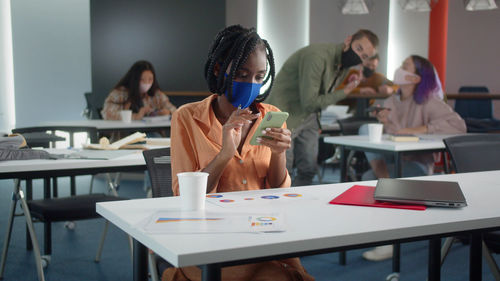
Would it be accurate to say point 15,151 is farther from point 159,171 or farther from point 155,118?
point 155,118

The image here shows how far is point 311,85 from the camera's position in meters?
3.82

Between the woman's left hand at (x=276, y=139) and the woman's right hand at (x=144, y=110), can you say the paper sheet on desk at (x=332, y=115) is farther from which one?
the woman's left hand at (x=276, y=139)

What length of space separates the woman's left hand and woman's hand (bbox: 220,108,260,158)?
A: 81 millimetres

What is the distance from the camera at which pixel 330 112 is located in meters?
6.26

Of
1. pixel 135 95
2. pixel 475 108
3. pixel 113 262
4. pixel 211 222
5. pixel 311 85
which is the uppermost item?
pixel 311 85

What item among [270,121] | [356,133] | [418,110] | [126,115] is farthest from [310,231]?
[126,115]

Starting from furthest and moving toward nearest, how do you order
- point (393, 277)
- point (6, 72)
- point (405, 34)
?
point (405, 34)
point (6, 72)
point (393, 277)

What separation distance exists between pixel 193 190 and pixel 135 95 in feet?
13.3

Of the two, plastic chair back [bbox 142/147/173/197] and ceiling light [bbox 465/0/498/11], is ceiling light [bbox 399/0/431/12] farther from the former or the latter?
plastic chair back [bbox 142/147/173/197]

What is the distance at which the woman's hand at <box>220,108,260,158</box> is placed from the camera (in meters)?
1.69

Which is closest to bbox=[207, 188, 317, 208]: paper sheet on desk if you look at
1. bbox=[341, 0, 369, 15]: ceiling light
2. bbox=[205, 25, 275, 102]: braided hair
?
bbox=[205, 25, 275, 102]: braided hair

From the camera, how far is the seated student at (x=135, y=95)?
5203 millimetres

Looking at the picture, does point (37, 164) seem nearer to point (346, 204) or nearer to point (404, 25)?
point (346, 204)

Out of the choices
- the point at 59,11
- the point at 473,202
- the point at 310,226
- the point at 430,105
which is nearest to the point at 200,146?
the point at 310,226
